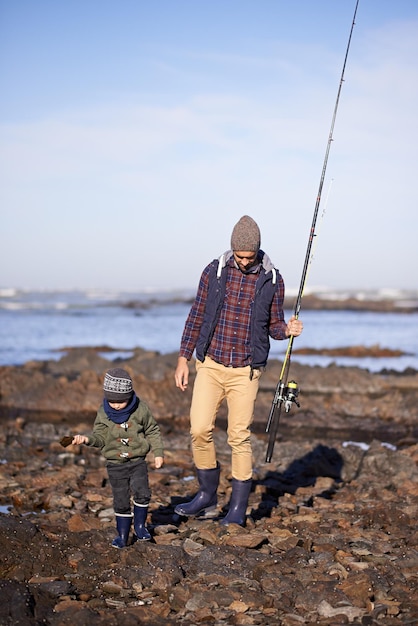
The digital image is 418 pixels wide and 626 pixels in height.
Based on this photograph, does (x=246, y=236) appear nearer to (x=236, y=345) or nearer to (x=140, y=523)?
(x=236, y=345)

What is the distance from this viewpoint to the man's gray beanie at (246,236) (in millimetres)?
6051

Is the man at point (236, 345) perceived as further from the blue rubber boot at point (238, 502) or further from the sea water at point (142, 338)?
the sea water at point (142, 338)

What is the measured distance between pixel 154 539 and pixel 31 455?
3.87 meters

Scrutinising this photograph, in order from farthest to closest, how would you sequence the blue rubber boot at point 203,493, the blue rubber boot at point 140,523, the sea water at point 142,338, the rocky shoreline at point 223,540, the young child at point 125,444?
the sea water at point 142,338, the blue rubber boot at point 203,493, the blue rubber boot at point 140,523, the young child at point 125,444, the rocky shoreline at point 223,540

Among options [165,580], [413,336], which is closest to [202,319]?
[165,580]

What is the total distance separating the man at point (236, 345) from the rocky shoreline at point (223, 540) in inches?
28.9

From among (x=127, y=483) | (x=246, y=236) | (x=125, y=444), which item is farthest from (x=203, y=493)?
(x=246, y=236)

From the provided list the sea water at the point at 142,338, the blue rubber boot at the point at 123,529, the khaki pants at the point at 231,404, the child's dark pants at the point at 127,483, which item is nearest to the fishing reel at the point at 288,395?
the khaki pants at the point at 231,404

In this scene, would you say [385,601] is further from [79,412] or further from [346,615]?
[79,412]

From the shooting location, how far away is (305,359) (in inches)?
878

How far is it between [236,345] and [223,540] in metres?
1.60

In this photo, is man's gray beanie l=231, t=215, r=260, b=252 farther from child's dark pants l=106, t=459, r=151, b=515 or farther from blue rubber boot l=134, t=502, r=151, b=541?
blue rubber boot l=134, t=502, r=151, b=541

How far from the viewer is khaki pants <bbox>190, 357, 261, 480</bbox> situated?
20.8 ft

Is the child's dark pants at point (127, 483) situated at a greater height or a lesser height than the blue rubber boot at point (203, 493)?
greater
